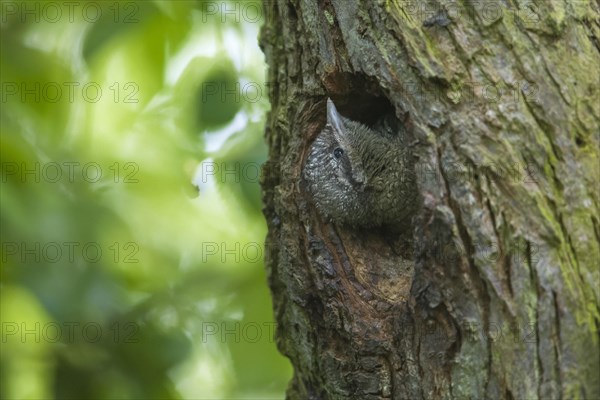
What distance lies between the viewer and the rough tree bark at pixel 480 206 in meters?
2.34

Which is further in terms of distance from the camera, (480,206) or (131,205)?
(131,205)

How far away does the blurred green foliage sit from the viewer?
3172 mm

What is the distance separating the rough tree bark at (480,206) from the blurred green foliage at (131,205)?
725 mm

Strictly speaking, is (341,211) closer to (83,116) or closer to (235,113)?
(235,113)

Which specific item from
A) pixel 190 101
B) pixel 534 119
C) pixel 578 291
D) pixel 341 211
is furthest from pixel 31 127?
pixel 578 291

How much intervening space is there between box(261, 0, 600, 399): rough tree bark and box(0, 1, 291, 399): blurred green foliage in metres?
0.72

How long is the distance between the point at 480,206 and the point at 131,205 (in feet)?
5.56

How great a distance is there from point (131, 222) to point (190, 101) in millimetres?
580

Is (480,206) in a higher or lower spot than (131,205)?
lower

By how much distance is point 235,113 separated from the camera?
133 inches

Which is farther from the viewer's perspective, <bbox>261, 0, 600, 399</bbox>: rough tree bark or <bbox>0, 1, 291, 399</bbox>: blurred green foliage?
<bbox>0, 1, 291, 399</bbox>: blurred green foliage

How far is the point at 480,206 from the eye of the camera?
7.88 ft

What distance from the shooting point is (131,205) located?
352cm

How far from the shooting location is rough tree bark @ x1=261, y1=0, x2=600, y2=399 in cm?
234
